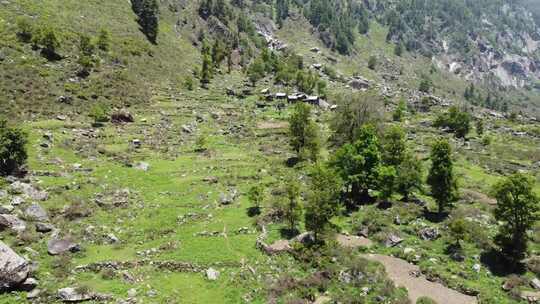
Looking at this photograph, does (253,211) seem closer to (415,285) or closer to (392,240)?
(392,240)

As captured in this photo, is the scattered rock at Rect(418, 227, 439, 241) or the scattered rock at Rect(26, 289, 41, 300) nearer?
the scattered rock at Rect(26, 289, 41, 300)

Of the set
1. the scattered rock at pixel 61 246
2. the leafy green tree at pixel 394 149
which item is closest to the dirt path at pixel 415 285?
the leafy green tree at pixel 394 149

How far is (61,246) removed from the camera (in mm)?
42688

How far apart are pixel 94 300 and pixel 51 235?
465 inches

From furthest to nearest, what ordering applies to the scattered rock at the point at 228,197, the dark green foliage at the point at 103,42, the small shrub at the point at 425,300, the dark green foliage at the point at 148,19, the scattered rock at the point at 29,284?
the dark green foliage at the point at 148,19, the dark green foliage at the point at 103,42, the scattered rock at the point at 228,197, the small shrub at the point at 425,300, the scattered rock at the point at 29,284

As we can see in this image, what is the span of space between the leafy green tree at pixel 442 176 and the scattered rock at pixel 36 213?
150 feet

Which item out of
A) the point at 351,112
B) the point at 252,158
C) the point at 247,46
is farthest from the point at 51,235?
the point at 247,46

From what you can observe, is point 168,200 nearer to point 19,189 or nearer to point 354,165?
point 19,189

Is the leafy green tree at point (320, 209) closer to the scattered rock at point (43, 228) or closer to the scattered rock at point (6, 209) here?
the scattered rock at point (43, 228)

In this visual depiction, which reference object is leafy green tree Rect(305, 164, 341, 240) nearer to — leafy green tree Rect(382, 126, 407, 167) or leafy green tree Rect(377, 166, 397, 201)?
leafy green tree Rect(377, 166, 397, 201)

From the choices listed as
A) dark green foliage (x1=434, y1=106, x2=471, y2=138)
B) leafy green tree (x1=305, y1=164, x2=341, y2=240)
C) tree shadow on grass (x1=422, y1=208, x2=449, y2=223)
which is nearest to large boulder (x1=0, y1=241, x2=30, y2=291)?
leafy green tree (x1=305, y1=164, x2=341, y2=240)

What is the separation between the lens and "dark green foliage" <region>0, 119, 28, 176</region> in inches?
2124

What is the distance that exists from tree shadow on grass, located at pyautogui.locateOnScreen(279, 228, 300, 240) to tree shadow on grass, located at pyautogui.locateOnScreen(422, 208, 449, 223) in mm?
18068

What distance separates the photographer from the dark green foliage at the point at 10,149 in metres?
53.9
